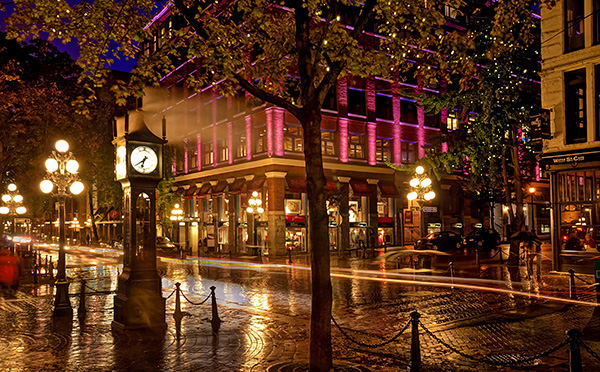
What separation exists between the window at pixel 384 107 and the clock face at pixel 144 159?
31.2 meters

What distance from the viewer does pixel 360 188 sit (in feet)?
128

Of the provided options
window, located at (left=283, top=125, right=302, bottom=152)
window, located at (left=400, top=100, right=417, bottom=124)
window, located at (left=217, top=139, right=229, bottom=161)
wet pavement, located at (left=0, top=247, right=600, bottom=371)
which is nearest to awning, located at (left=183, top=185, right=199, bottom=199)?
window, located at (left=217, top=139, right=229, bottom=161)

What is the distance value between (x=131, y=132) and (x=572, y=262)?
17525 millimetres

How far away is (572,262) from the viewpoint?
20016 millimetres

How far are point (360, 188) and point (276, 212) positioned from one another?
23.9ft

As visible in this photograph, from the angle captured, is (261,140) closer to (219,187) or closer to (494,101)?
(219,187)

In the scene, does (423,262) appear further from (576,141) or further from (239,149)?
(239,149)

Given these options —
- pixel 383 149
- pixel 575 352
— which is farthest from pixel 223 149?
pixel 575 352

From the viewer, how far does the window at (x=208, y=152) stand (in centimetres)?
4425

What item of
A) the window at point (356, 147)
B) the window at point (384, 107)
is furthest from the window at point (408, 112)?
the window at point (356, 147)

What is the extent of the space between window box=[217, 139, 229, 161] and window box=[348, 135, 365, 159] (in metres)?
10.2

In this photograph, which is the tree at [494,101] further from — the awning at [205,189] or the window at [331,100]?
the awning at [205,189]

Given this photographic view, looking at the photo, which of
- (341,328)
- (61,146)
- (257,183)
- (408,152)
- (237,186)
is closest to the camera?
(341,328)

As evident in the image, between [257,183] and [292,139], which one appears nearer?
[257,183]
